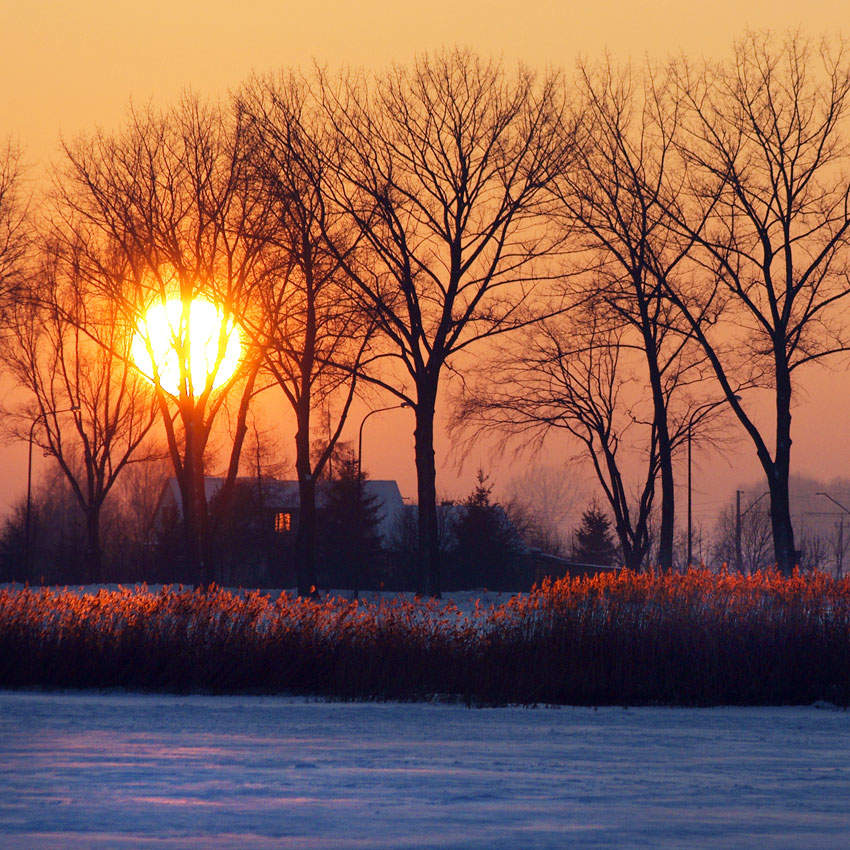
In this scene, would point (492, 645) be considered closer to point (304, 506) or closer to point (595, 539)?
point (304, 506)

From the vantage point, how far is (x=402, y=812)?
6.59 metres

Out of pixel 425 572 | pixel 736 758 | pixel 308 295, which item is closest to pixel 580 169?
pixel 308 295

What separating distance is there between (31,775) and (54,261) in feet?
98.7

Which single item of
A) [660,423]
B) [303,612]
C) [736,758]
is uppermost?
[660,423]

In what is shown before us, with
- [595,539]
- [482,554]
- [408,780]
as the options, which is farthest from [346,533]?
[408,780]

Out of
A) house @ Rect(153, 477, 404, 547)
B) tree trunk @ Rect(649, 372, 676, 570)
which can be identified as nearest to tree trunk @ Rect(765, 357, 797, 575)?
tree trunk @ Rect(649, 372, 676, 570)

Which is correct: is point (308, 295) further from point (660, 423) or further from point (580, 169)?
point (660, 423)

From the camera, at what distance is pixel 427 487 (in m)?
29.9

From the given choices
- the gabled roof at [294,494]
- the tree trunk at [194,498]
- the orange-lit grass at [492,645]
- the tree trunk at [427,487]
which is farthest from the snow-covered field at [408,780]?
the gabled roof at [294,494]

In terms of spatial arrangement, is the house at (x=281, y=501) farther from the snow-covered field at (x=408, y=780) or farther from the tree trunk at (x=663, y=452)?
the snow-covered field at (x=408, y=780)

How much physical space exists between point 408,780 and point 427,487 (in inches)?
872

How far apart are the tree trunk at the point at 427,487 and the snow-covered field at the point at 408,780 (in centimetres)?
1659

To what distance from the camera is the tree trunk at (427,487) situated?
29422 mm

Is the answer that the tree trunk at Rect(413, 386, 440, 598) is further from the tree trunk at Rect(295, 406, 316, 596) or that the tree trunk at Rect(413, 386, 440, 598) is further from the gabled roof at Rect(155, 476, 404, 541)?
the gabled roof at Rect(155, 476, 404, 541)
